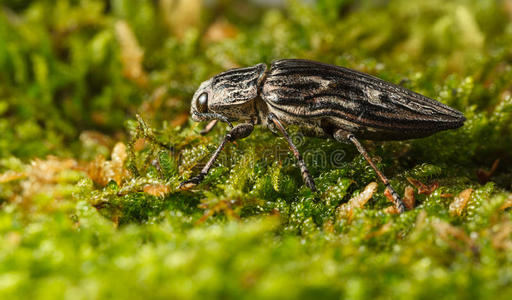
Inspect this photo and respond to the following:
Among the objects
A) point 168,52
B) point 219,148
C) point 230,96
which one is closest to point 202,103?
point 230,96

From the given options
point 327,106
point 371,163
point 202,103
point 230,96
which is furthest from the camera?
point 202,103

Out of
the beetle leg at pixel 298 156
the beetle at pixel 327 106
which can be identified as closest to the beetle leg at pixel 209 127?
the beetle at pixel 327 106

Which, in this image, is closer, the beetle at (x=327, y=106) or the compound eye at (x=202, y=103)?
the beetle at (x=327, y=106)

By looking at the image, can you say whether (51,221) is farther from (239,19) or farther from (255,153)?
(239,19)

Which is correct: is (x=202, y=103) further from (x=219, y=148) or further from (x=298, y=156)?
(x=298, y=156)

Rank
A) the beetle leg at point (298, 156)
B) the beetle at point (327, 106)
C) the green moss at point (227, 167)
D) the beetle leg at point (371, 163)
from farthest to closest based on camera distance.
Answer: the beetle at point (327, 106) → the beetle leg at point (298, 156) → the beetle leg at point (371, 163) → the green moss at point (227, 167)

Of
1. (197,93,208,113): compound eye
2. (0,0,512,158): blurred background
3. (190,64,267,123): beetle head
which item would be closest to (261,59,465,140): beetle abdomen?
(190,64,267,123): beetle head

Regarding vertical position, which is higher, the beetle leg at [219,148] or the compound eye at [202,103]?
the compound eye at [202,103]

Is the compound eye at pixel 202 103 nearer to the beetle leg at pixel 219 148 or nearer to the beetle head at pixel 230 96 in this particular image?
the beetle head at pixel 230 96
